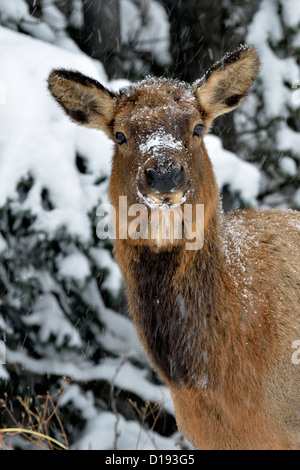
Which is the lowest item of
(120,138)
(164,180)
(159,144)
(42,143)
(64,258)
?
(64,258)

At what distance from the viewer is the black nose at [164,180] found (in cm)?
312

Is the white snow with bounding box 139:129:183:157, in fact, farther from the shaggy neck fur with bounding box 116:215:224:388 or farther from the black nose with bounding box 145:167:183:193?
the shaggy neck fur with bounding box 116:215:224:388

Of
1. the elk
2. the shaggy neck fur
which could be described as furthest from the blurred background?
the shaggy neck fur

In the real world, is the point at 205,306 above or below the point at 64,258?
below

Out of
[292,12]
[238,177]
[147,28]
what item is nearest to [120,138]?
[238,177]

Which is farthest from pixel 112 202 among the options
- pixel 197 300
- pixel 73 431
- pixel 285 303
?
pixel 73 431

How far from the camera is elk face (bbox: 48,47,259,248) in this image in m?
3.24

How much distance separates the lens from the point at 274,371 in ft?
11.7

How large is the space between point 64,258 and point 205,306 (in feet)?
6.74

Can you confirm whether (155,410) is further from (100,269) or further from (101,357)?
(100,269)

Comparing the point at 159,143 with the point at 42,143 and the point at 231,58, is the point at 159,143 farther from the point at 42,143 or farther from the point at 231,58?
the point at 42,143

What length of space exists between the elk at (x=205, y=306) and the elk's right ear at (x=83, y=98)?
29cm

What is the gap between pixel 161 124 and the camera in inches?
137

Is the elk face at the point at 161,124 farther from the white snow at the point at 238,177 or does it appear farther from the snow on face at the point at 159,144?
the white snow at the point at 238,177
